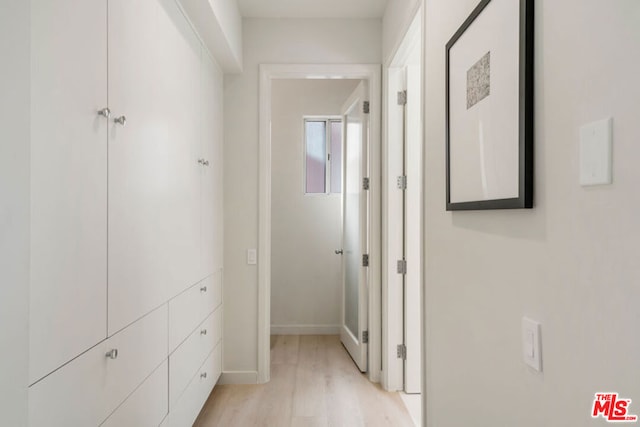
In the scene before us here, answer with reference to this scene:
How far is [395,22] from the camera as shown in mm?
2496

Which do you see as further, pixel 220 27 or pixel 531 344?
pixel 220 27

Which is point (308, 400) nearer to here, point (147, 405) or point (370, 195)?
point (147, 405)

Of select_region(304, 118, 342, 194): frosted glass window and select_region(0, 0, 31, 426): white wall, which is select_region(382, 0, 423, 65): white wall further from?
select_region(0, 0, 31, 426): white wall

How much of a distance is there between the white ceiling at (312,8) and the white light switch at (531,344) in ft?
8.09

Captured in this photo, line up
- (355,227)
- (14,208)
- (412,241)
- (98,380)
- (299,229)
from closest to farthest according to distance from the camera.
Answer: (14,208) → (98,380) → (412,241) → (355,227) → (299,229)

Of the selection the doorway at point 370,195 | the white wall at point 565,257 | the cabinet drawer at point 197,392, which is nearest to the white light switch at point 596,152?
the white wall at point 565,257

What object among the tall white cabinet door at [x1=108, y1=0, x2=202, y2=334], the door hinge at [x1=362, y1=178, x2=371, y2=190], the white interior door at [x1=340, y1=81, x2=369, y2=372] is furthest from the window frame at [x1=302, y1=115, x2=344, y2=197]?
the tall white cabinet door at [x1=108, y1=0, x2=202, y2=334]

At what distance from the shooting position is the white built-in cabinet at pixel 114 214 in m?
0.96

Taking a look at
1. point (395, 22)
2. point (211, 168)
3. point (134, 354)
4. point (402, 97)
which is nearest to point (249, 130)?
point (211, 168)

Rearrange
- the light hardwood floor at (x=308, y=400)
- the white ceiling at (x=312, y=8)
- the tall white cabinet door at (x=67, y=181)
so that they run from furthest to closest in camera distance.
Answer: the white ceiling at (x=312, y=8), the light hardwood floor at (x=308, y=400), the tall white cabinet door at (x=67, y=181)

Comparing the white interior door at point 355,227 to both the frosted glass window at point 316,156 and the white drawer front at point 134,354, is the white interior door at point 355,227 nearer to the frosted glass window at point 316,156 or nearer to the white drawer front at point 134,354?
the frosted glass window at point 316,156

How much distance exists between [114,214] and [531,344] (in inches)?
50.0

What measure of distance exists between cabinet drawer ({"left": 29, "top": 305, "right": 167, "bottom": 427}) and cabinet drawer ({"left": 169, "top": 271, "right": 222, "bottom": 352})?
7.3 inches

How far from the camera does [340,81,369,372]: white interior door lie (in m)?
3.09
